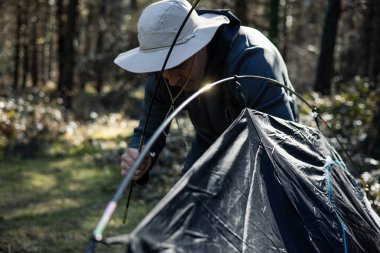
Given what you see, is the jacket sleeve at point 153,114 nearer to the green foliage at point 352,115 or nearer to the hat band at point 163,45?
the hat band at point 163,45

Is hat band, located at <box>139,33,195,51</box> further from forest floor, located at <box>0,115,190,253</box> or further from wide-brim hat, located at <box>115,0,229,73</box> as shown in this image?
forest floor, located at <box>0,115,190,253</box>

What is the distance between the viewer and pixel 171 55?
7.79 feet

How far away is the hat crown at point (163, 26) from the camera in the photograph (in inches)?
94.3

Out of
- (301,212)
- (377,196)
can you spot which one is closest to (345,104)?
(377,196)

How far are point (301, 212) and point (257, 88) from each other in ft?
2.14

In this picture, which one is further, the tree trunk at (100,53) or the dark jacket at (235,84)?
the tree trunk at (100,53)

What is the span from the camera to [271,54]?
8.20 ft

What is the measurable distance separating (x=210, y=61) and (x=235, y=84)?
Result: 0.26 metres

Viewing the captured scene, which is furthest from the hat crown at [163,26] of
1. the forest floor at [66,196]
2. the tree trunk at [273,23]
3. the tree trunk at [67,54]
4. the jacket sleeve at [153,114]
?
the tree trunk at [67,54]

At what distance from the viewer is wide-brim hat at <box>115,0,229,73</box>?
93.4 inches

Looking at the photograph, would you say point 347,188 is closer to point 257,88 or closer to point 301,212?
point 301,212

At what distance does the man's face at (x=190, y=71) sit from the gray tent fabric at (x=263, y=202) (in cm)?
56

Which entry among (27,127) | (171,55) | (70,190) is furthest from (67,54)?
(171,55)

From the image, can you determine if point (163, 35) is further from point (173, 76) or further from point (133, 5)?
point (133, 5)
